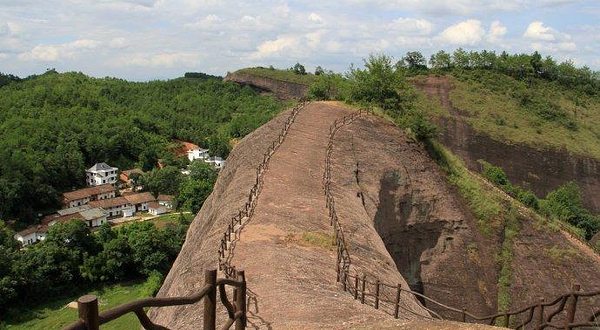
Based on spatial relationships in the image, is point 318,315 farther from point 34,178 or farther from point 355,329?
point 34,178

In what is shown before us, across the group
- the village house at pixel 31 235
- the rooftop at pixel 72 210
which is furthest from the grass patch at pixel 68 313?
the rooftop at pixel 72 210

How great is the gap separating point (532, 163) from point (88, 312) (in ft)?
233

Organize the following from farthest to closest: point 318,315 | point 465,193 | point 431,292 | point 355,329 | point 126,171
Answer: point 126,171 < point 465,193 < point 431,292 < point 318,315 < point 355,329

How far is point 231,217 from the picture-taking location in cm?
1491

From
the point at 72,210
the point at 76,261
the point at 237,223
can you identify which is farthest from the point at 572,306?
the point at 72,210

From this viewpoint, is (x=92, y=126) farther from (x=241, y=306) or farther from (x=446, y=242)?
(x=241, y=306)

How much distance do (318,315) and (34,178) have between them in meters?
76.2

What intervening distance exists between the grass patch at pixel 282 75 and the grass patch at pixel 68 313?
79094mm

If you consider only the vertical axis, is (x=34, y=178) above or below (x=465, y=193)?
below

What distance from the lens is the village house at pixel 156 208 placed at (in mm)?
74188

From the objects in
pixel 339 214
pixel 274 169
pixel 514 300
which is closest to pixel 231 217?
pixel 339 214

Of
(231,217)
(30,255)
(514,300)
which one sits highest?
(231,217)

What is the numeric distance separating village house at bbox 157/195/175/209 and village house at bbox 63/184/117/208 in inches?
300

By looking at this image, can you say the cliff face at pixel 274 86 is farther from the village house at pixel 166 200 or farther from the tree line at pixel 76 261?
the tree line at pixel 76 261
